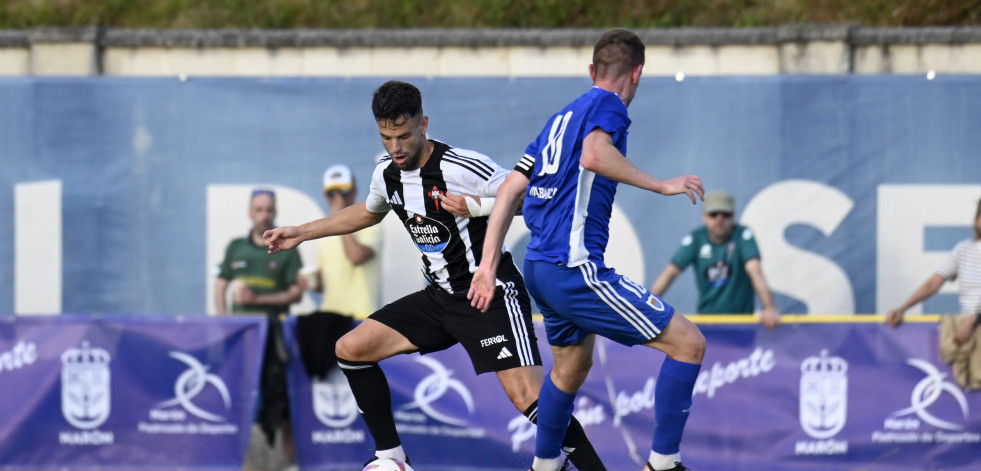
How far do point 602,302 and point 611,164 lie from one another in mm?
650

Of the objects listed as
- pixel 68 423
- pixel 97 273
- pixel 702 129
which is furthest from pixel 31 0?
pixel 702 129

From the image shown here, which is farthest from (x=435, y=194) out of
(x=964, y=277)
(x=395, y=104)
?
(x=964, y=277)

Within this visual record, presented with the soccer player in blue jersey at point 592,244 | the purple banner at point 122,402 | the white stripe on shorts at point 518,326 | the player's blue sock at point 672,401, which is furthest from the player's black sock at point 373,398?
the purple banner at point 122,402

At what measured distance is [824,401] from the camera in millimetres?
8266

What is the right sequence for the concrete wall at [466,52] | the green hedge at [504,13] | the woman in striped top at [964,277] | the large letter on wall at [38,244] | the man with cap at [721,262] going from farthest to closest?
the green hedge at [504,13]
the concrete wall at [466,52]
the large letter on wall at [38,244]
the man with cap at [721,262]
the woman in striped top at [964,277]

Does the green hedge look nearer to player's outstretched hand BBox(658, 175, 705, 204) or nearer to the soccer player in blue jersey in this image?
the soccer player in blue jersey

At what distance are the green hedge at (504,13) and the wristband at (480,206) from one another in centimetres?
747

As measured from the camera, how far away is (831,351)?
8289 millimetres

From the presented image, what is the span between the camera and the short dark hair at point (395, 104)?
5457 millimetres

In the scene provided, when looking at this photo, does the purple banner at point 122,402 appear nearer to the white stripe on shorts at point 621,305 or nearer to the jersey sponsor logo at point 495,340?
the jersey sponsor logo at point 495,340

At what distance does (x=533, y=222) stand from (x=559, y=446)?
3.72 feet

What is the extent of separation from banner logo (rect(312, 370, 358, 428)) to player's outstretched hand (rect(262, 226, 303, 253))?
267 cm

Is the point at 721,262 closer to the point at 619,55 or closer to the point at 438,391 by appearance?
the point at 438,391

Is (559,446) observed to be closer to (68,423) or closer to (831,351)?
(831,351)
